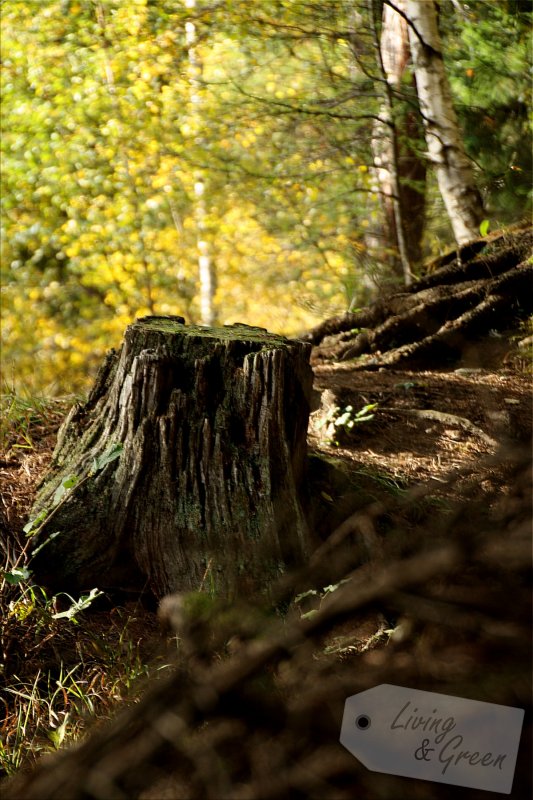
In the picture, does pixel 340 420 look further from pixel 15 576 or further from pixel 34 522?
pixel 15 576

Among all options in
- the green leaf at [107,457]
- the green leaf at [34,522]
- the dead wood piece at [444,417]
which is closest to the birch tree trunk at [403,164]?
the dead wood piece at [444,417]

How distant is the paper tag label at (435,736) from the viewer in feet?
3.51

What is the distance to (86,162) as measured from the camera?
1402 cm

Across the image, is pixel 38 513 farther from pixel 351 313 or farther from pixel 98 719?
pixel 351 313

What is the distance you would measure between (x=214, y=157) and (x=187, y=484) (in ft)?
23.7

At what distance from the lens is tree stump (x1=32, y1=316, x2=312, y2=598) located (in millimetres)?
2928

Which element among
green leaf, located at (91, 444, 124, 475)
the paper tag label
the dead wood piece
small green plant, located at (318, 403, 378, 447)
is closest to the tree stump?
green leaf, located at (91, 444, 124, 475)

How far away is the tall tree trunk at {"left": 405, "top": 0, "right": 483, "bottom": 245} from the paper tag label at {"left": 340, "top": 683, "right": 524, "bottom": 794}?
608 centimetres

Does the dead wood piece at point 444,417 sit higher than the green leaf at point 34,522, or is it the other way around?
the dead wood piece at point 444,417

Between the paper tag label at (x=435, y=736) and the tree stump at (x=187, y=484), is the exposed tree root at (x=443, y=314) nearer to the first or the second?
the tree stump at (x=187, y=484)

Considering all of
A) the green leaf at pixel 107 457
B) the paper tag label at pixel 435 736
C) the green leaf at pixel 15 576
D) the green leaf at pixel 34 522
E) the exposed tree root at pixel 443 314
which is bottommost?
the green leaf at pixel 15 576

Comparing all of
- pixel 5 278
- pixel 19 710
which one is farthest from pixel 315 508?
pixel 5 278

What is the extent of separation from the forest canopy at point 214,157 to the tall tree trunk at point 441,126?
0.31 meters

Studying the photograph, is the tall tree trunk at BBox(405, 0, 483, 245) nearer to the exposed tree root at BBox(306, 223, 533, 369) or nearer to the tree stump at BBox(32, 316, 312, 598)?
the exposed tree root at BBox(306, 223, 533, 369)
